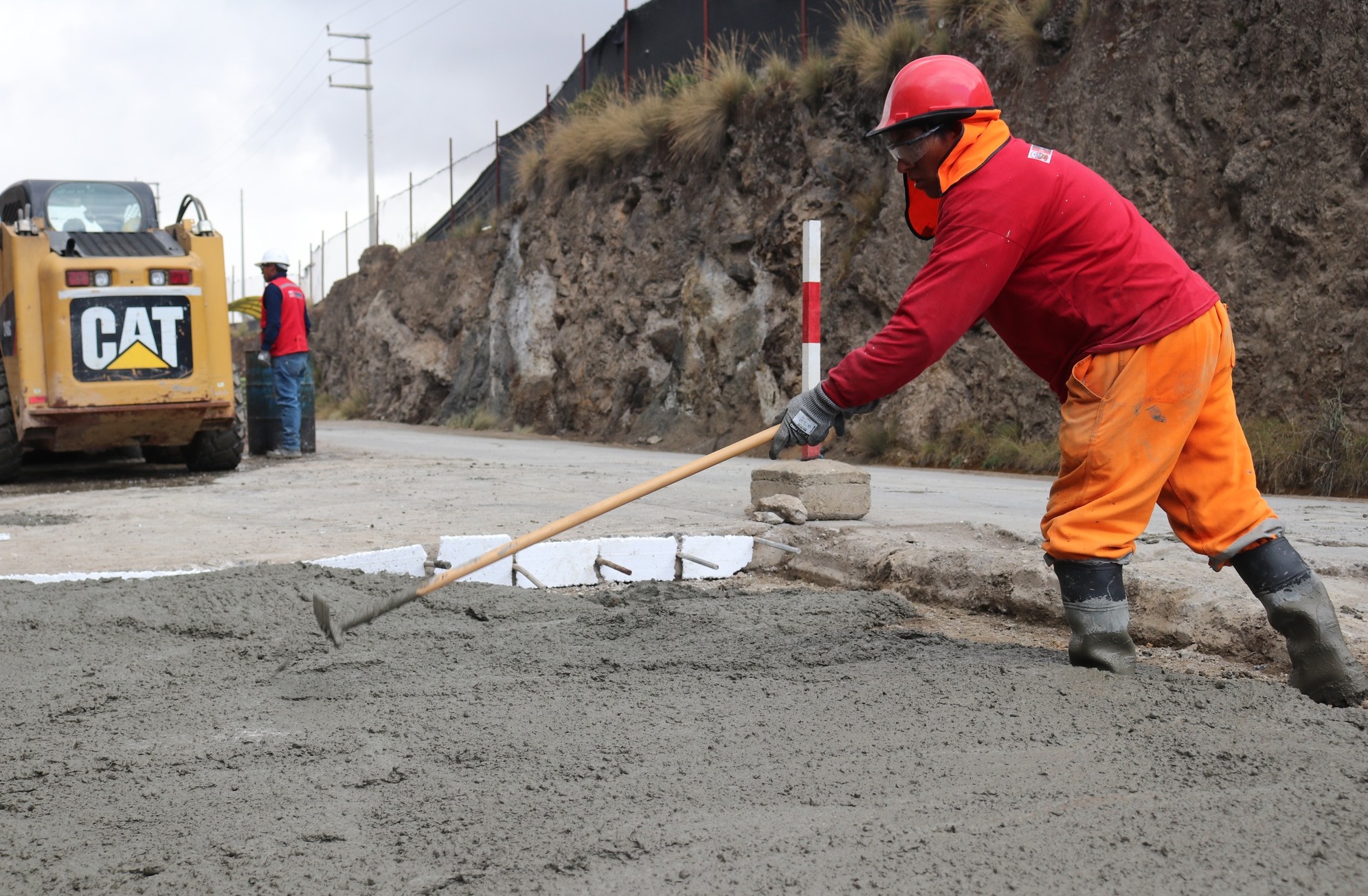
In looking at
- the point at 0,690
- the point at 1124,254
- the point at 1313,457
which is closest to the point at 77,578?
the point at 0,690

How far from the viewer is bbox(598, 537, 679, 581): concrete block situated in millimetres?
4898

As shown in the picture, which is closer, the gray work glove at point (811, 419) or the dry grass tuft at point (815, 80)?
the gray work glove at point (811, 419)

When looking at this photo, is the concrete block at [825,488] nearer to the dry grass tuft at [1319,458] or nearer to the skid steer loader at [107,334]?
the dry grass tuft at [1319,458]

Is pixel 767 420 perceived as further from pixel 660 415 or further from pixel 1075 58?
pixel 1075 58

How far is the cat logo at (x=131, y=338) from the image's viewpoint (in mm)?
8383

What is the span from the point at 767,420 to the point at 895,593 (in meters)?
9.54

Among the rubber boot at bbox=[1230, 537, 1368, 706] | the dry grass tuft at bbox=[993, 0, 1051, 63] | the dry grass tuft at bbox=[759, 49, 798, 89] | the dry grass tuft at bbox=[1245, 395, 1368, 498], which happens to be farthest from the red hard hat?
the dry grass tuft at bbox=[759, 49, 798, 89]

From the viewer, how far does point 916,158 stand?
3.01m

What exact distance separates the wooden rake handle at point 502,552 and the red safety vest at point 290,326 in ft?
27.1

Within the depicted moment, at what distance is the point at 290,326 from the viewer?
1119cm

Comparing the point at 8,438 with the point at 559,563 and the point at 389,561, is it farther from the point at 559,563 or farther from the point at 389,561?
the point at 559,563

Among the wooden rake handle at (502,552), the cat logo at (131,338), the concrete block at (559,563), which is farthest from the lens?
the cat logo at (131,338)

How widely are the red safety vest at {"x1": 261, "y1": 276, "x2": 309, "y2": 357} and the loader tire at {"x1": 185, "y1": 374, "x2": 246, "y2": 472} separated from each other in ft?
4.69

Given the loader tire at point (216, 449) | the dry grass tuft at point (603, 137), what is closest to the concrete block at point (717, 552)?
the loader tire at point (216, 449)
